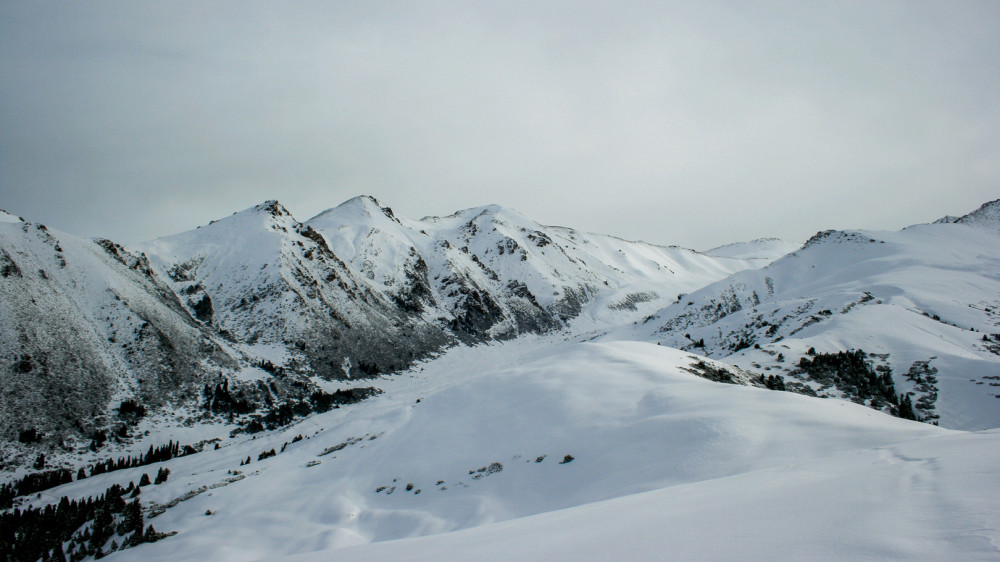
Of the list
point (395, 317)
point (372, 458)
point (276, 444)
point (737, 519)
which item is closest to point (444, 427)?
point (372, 458)

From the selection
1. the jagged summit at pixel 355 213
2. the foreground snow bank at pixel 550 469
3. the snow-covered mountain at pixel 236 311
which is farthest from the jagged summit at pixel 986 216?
the jagged summit at pixel 355 213

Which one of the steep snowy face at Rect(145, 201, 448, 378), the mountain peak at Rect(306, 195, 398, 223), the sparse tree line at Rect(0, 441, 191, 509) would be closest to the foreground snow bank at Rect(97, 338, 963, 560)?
the sparse tree line at Rect(0, 441, 191, 509)

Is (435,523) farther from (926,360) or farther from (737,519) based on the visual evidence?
(926,360)

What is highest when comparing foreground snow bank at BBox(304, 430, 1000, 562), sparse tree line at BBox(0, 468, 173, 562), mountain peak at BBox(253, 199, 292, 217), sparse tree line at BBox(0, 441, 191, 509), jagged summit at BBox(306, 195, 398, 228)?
jagged summit at BBox(306, 195, 398, 228)

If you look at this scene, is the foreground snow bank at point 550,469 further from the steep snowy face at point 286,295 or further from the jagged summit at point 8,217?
the jagged summit at point 8,217

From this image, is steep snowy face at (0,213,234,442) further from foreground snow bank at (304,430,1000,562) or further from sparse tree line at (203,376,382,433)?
foreground snow bank at (304,430,1000,562)
